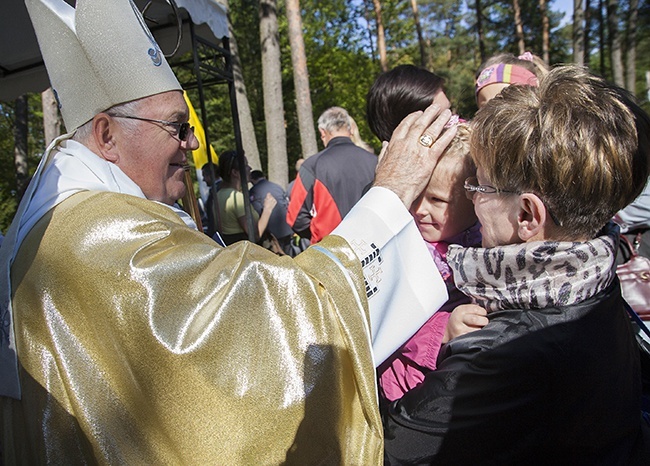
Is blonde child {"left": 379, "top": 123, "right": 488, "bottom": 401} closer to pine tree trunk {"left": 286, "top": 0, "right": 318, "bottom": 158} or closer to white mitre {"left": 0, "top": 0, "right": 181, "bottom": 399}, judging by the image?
white mitre {"left": 0, "top": 0, "right": 181, "bottom": 399}

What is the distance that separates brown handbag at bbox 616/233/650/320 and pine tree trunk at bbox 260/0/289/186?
8186 millimetres

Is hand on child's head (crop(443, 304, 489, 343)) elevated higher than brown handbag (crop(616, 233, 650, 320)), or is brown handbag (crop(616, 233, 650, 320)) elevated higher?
hand on child's head (crop(443, 304, 489, 343))

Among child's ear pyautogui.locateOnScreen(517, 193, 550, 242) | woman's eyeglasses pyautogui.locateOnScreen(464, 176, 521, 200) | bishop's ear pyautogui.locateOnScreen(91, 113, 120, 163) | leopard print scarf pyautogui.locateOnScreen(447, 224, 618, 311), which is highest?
bishop's ear pyautogui.locateOnScreen(91, 113, 120, 163)

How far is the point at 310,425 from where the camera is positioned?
1261mm

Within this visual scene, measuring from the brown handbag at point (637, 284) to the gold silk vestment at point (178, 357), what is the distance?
1.23m

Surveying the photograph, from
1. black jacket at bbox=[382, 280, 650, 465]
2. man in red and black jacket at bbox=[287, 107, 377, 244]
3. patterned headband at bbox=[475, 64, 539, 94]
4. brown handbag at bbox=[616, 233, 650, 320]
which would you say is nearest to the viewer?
black jacket at bbox=[382, 280, 650, 465]

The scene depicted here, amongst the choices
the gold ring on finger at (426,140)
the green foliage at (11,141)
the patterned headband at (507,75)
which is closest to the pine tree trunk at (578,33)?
the patterned headband at (507,75)

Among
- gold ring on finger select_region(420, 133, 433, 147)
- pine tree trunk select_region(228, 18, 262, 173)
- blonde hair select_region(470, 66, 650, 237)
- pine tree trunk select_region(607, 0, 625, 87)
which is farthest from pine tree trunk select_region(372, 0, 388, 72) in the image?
blonde hair select_region(470, 66, 650, 237)

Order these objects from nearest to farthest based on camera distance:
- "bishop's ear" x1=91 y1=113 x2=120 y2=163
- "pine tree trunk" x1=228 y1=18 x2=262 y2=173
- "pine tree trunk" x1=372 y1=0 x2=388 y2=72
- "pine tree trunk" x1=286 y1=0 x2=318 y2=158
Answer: "bishop's ear" x1=91 y1=113 x2=120 y2=163
"pine tree trunk" x1=286 y1=0 x2=318 y2=158
"pine tree trunk" x1=228 y1=18 x2=262 y2=173
"pine tree trunk" x1=372 y1=0 x2=388 y2=72

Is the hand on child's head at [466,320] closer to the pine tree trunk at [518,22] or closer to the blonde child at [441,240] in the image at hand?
the blonde child at [441,240]

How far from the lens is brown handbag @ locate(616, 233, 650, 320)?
202 centimetres

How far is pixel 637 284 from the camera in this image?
2076 millimetres

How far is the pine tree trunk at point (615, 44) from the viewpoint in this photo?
14547mm

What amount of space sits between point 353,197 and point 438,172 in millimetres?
2447
